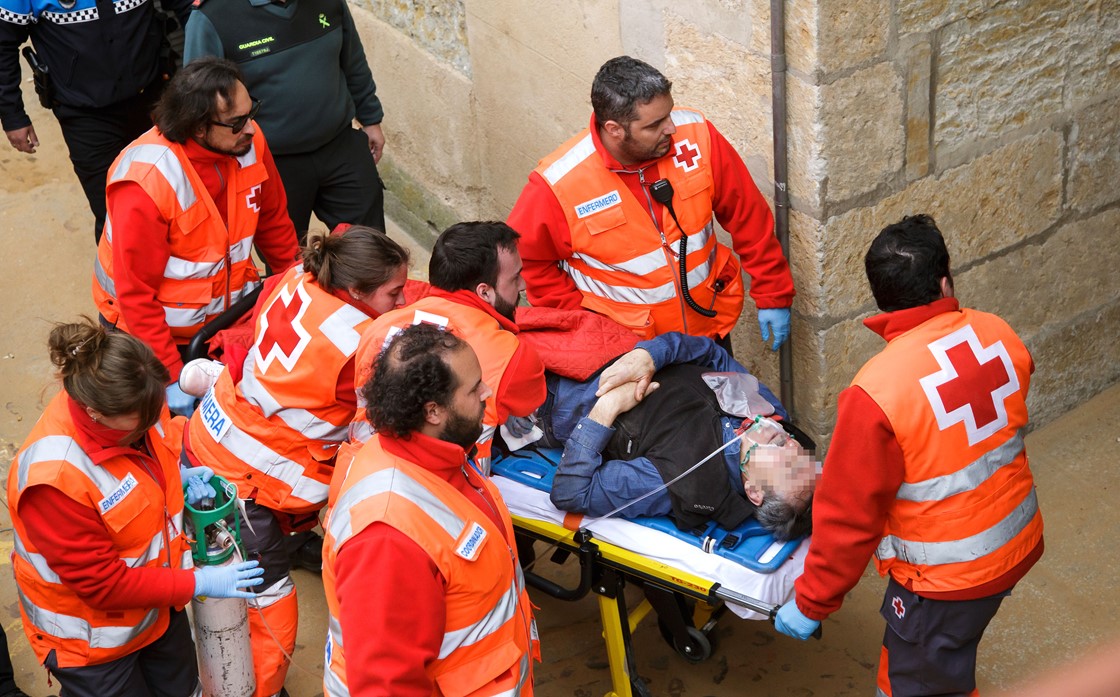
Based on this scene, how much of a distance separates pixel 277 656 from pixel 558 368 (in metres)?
1.23

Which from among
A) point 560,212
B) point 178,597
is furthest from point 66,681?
point 560,212

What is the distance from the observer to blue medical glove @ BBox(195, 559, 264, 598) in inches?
126

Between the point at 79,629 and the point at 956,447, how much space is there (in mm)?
2260

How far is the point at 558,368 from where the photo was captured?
3809 mm

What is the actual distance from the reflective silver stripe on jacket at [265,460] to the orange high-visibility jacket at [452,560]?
0.93 metres

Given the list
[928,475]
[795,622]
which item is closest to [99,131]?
[795,622]

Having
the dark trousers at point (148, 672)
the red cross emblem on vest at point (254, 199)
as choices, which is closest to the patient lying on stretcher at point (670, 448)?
the dark trousers at point (148, 672)

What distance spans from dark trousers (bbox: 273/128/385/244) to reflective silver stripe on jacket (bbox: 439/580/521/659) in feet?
9.05

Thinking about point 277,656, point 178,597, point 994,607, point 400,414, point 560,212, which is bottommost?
point 277,656

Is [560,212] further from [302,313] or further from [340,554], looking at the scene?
[340,554]

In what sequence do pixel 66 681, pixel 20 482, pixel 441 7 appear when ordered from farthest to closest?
pixel 441 7 → pixel 66 681 → pixel 20 482

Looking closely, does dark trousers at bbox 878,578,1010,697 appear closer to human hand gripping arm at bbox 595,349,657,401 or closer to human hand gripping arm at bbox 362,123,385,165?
human hand gripping arm at bbox 595,349,657,401

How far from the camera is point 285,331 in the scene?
349cm

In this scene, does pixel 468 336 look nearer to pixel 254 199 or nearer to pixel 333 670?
pixel 333 670
